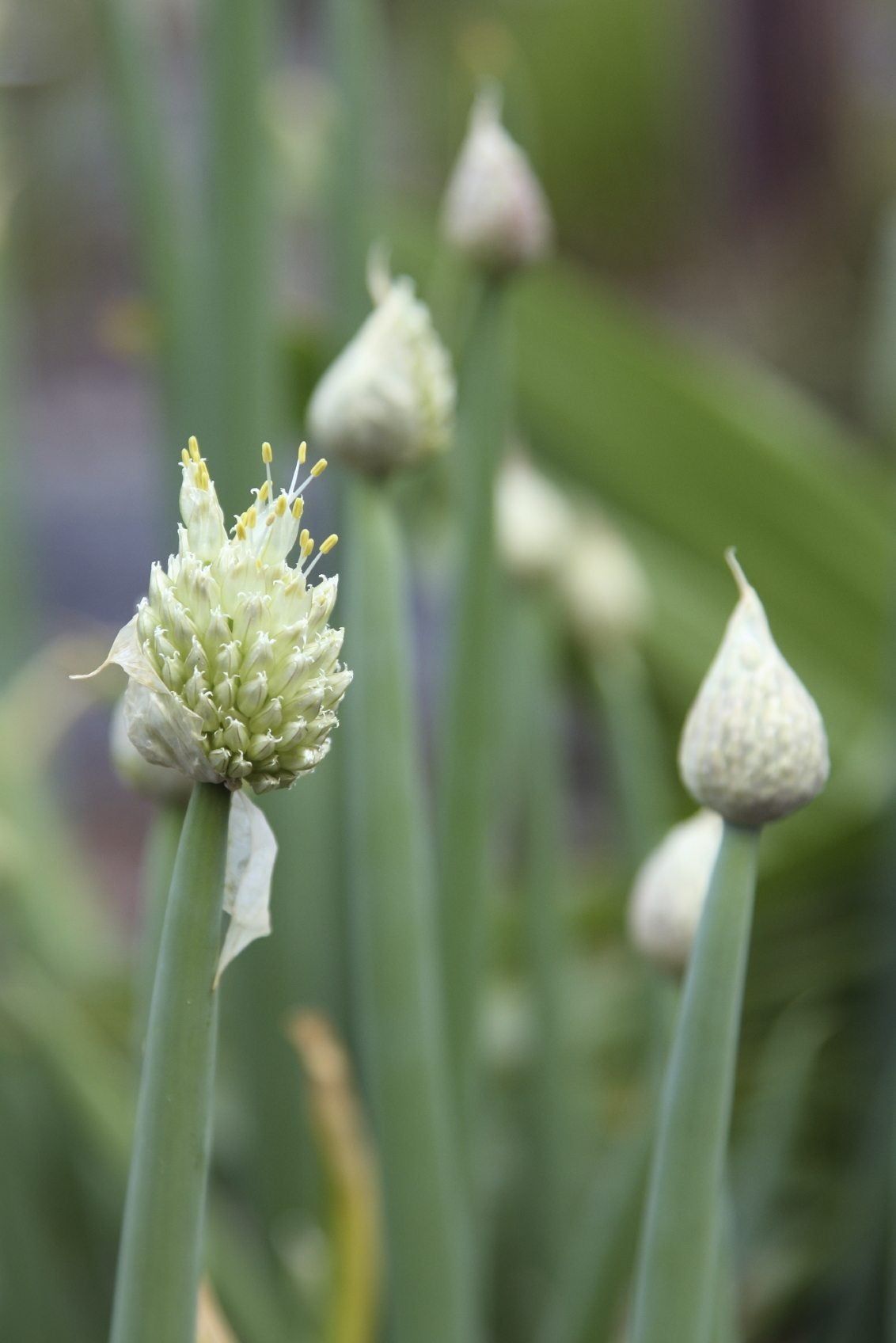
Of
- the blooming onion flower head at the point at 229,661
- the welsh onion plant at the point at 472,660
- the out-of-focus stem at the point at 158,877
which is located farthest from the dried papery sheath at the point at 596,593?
the blooming onion flower head at the point at 229,661

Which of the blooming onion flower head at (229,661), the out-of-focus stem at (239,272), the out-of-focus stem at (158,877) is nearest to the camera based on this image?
the blooming onion flower head at (229,661)

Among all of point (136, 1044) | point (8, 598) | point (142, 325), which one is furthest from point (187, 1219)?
point (8, 598)

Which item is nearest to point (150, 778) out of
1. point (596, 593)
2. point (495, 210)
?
point (495, 210)

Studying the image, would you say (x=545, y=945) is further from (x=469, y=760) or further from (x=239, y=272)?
(x=239, y=272)

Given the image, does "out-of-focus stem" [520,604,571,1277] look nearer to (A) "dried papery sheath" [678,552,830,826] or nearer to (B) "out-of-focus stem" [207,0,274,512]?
(B) "out-of-focus stem" [207,0,274,512]

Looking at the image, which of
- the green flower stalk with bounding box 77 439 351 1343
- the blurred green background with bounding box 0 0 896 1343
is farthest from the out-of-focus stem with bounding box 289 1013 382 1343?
the green flower stalk with bounding box 77 439 351 1343

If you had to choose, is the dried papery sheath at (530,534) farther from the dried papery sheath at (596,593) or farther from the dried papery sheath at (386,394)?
the dried papery sheath at (386,394)
